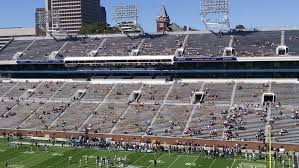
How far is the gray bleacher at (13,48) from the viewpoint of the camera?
201 feet

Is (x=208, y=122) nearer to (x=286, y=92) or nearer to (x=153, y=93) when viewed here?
(x=286, y=92)

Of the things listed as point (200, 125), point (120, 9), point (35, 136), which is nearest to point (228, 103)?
point (200, 125)

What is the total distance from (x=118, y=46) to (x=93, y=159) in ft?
82.1

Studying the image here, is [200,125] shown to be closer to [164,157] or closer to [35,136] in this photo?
[164,157]

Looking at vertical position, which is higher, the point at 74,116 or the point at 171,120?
the point at 171,120

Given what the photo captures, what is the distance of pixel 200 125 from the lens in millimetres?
41156

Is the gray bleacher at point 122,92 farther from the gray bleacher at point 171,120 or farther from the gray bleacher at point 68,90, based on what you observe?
the gray bleacher at point 171,120

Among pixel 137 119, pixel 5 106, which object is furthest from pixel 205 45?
pixel 5 106

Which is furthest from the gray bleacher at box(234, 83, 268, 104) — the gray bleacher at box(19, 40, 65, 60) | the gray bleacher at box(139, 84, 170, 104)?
the gray bleacher at box(19, 40, 65, 60)

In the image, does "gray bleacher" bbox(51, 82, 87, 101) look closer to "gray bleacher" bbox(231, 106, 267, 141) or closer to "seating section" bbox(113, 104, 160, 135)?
"seating section" bbox(113, 104, 160, 135)

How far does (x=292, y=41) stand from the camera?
50188 millimetres

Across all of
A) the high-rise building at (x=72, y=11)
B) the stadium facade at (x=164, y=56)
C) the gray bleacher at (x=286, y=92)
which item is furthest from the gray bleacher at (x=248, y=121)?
the high-rise building at (x=72, y=11)

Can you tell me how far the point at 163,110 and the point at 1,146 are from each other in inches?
597

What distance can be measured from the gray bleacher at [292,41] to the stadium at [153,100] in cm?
10
